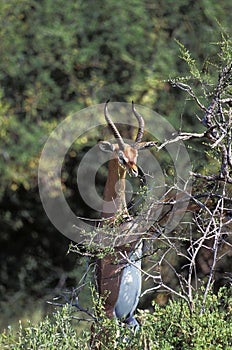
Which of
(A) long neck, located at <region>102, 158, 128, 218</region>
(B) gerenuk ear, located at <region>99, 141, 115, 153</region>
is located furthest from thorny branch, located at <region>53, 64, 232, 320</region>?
(B) gerenuk ear, located at <region>99, 141, 115, 153</region>

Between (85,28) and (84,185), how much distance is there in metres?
1.52

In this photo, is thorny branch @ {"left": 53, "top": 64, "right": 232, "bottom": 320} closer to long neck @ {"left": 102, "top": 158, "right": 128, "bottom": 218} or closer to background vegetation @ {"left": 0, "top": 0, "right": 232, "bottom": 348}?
long neck @ {"left": 102, "top": 158, "right": 128, "bottom": 218}

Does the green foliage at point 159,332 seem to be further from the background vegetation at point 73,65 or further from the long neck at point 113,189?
the background vegetation at point 73,65

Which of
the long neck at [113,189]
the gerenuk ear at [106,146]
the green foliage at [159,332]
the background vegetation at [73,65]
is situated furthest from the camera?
the background vegetation at [73,65]

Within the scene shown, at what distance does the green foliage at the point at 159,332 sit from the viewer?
3400mm

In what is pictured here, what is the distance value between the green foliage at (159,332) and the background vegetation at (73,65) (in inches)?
177

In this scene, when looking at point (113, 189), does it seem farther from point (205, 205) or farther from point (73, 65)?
point (73, 65)

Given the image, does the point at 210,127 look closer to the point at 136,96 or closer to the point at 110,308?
the point at 110,308

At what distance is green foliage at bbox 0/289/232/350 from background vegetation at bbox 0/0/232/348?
14.8 feet

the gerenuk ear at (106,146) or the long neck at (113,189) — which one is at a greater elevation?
the gerenuk ear at (106,146)

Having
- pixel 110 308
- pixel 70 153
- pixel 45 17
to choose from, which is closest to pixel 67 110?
pixel 70 153

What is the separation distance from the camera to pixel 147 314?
137 inches

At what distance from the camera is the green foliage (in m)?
3.40

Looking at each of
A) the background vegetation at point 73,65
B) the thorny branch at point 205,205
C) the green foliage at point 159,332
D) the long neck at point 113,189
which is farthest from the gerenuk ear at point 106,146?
the background vegetation at point 73,65
